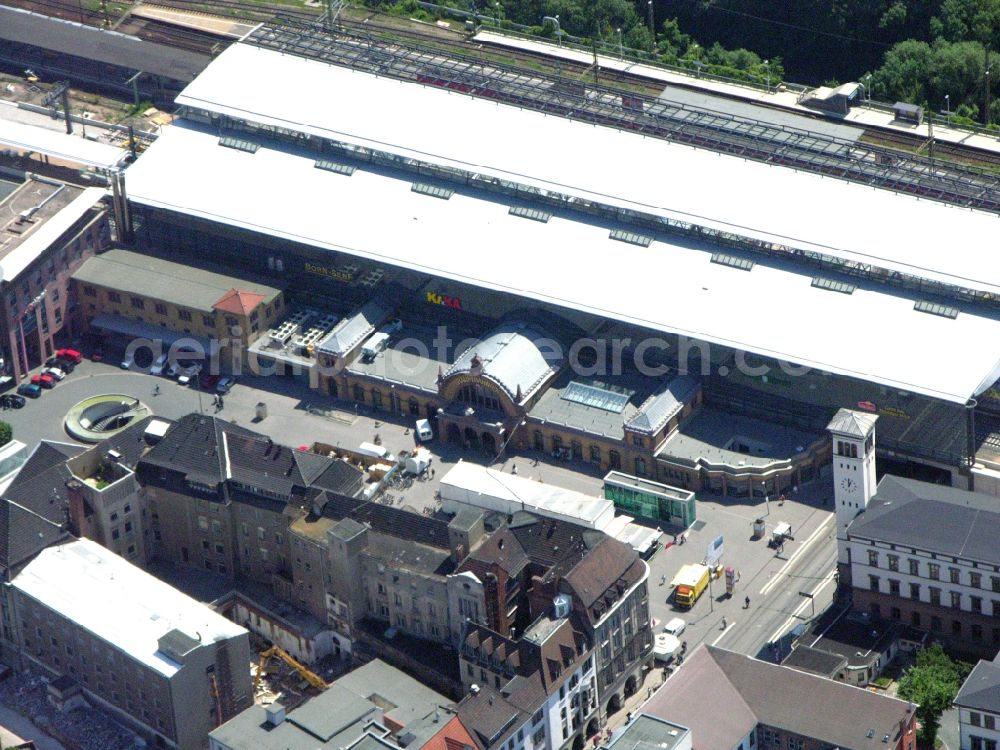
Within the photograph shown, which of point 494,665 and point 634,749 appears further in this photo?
point 494,665

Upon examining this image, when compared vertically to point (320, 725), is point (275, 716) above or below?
below

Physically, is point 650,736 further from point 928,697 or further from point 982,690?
point 982,690

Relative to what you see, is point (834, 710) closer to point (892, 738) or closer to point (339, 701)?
point (892, 738)

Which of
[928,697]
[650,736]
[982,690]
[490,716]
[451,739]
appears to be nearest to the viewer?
[650,736]

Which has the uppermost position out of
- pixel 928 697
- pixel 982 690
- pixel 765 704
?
pixel 982 690

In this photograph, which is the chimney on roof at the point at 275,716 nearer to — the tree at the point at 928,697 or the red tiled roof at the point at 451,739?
the red tiled roof at the point at 451,739

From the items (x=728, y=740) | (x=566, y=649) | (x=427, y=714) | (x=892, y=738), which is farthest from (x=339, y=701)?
(x=892, y=738)

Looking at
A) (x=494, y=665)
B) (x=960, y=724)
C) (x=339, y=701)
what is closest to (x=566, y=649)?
(x=494, y=665)

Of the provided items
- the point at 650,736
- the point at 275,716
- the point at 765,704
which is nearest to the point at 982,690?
the point at 765,704
